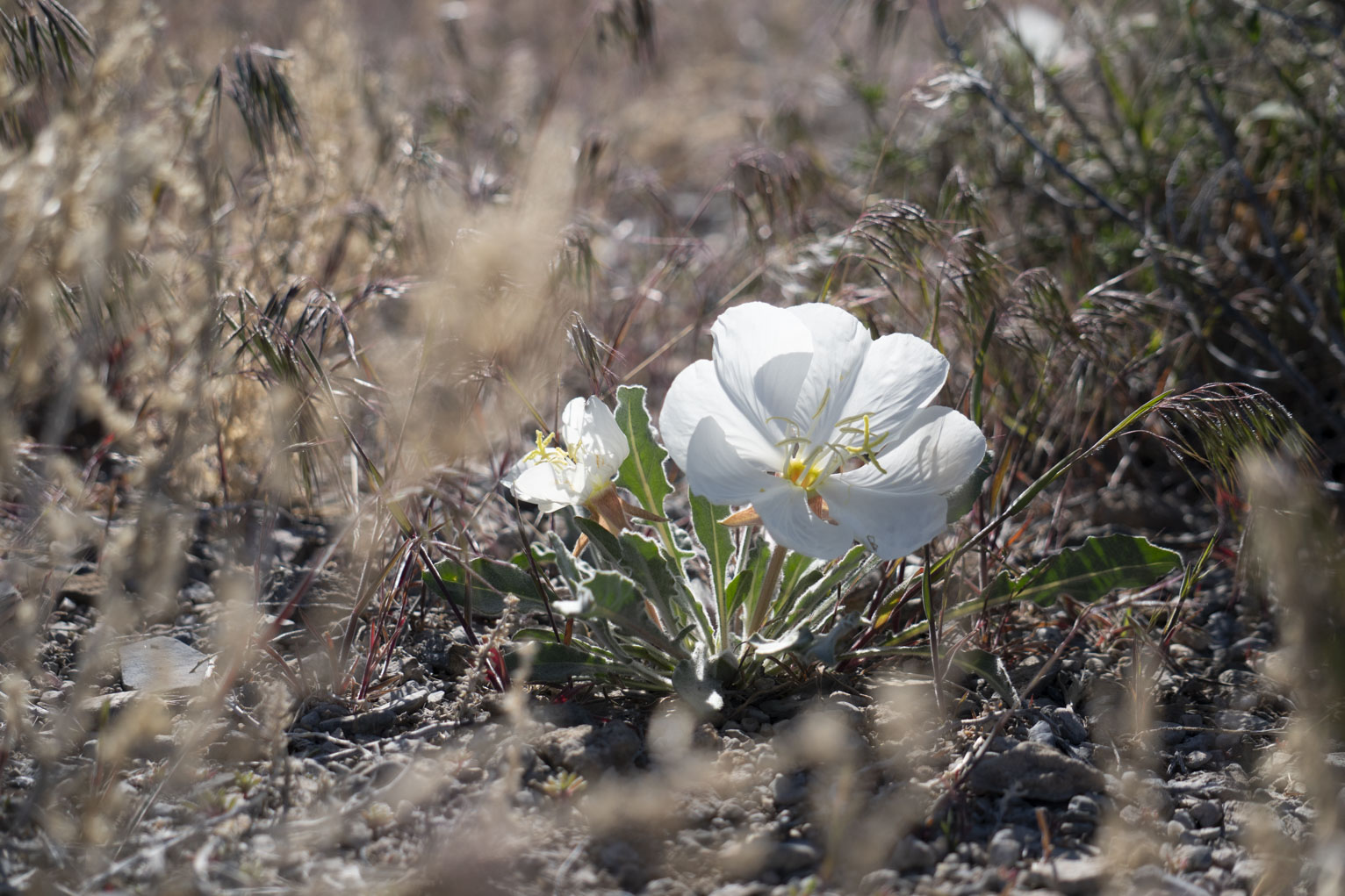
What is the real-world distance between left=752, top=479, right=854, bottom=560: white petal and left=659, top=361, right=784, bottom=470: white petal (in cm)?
7

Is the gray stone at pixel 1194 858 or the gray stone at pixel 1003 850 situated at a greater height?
the gray stone at pixel 1003 850

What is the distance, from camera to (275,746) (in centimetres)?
135

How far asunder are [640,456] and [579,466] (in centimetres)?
15

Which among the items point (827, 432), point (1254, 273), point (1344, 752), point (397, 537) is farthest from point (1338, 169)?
point (397, 537)

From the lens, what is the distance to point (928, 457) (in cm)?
139

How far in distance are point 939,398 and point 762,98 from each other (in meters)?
3.58

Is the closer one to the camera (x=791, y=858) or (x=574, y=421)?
(x=791, y=858)

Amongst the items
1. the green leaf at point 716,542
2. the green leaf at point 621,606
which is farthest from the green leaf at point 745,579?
the green leaf at point 621,606

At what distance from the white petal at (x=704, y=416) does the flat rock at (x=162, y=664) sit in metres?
0.89

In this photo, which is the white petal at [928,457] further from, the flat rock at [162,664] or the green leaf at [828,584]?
the flat rock at [162,664]

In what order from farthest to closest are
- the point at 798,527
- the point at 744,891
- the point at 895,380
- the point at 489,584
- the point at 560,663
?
the point at 489,584
the point at 560,663
the point at 895,380
the point at 798,527
the point at 744,891

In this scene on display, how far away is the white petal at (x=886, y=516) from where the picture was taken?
52.3 inches

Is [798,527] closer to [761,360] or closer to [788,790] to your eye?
[761,360]

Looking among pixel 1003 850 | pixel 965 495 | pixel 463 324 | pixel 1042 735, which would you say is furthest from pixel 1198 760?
pixel 463 324
